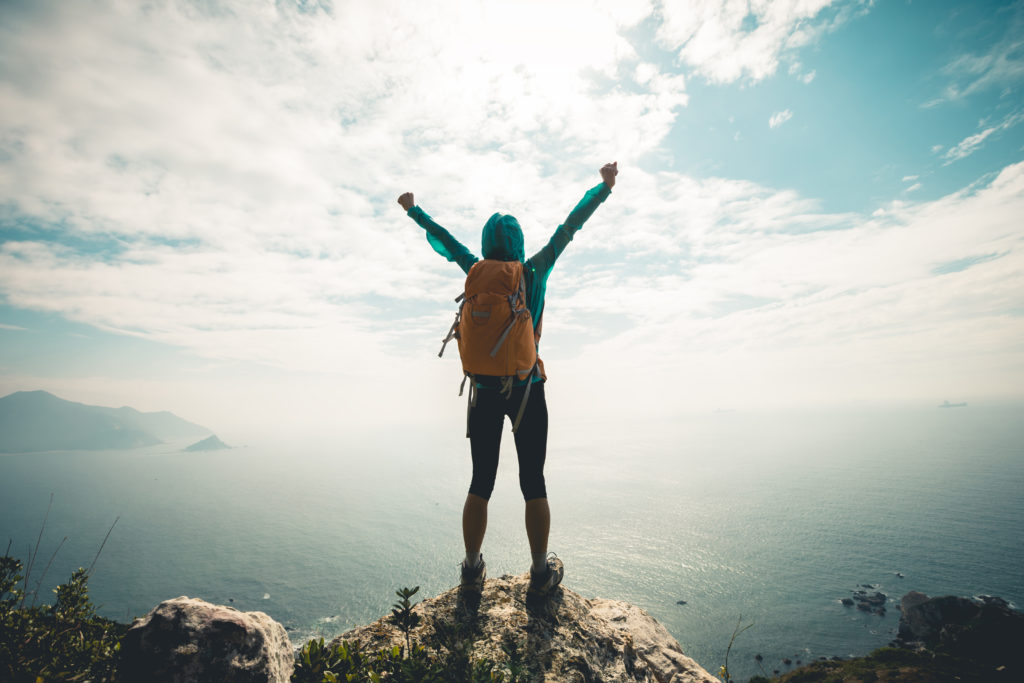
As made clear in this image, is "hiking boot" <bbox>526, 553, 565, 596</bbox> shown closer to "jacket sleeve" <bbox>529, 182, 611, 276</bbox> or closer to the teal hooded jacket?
the teal hooded jacket

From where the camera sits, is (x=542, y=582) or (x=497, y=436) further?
(x=542, y=582)

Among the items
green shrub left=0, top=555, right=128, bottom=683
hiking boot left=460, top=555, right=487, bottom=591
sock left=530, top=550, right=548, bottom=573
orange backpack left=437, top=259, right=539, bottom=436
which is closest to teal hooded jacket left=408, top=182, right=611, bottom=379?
orange backpack left=437, top=259, right=539, bottom=436

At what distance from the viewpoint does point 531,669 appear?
377cm

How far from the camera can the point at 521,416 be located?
4.23 metres

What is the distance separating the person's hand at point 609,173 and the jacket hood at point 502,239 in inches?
49.3

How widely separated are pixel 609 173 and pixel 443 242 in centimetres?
220

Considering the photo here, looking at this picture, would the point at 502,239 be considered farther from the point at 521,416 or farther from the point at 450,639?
the point at 450,639

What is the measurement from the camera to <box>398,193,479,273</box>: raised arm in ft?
16.4

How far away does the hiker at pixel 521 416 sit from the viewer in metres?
Answer: 4.31

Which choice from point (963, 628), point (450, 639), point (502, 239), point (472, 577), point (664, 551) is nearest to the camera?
point (450, 639)

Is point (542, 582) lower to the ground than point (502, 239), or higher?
lower

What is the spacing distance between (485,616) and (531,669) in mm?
770

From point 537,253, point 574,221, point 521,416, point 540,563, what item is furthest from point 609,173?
point 540,563

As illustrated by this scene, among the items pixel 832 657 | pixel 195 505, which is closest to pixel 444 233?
pixel 832 657
